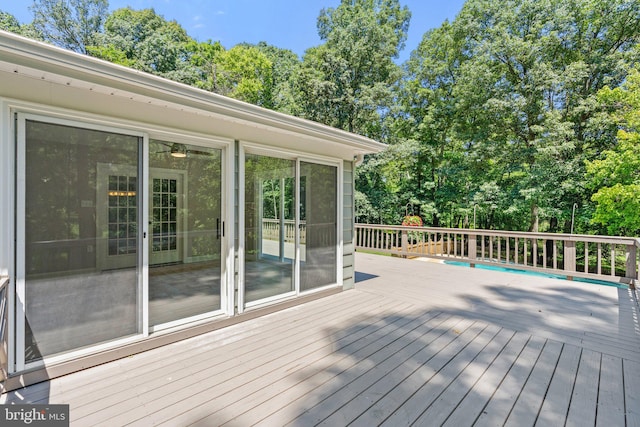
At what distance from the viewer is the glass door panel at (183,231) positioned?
2.81 m

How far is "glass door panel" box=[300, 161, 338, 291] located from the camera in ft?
13.2

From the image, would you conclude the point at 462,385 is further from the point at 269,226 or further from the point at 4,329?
the point at 4,329

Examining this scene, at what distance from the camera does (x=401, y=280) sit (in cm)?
529

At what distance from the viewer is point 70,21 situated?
13945mm

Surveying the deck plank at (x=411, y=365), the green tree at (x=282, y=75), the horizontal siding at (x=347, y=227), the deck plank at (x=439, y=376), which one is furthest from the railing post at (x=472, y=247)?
the green tree at (x=282, y=75)

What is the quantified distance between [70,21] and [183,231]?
57.4 ft

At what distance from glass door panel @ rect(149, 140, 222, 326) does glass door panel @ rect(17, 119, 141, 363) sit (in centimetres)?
21

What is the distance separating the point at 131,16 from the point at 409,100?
1459cm

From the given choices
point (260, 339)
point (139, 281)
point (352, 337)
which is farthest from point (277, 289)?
point (139, 281)

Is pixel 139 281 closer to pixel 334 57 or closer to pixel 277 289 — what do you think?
pixel 277 289

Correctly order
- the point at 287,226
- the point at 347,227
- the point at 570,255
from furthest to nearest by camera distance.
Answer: the point at 570,255 < the point at 347,227 < the point at 287,226

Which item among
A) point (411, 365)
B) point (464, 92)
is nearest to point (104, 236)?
point (411, 365)

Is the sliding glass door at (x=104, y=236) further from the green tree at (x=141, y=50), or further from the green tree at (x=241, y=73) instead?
the green tree at (x=241, y=73)

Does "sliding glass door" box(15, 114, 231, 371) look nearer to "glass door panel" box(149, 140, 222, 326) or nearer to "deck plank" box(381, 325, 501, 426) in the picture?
"glass door panel" box(149, 140, 222, 326)
